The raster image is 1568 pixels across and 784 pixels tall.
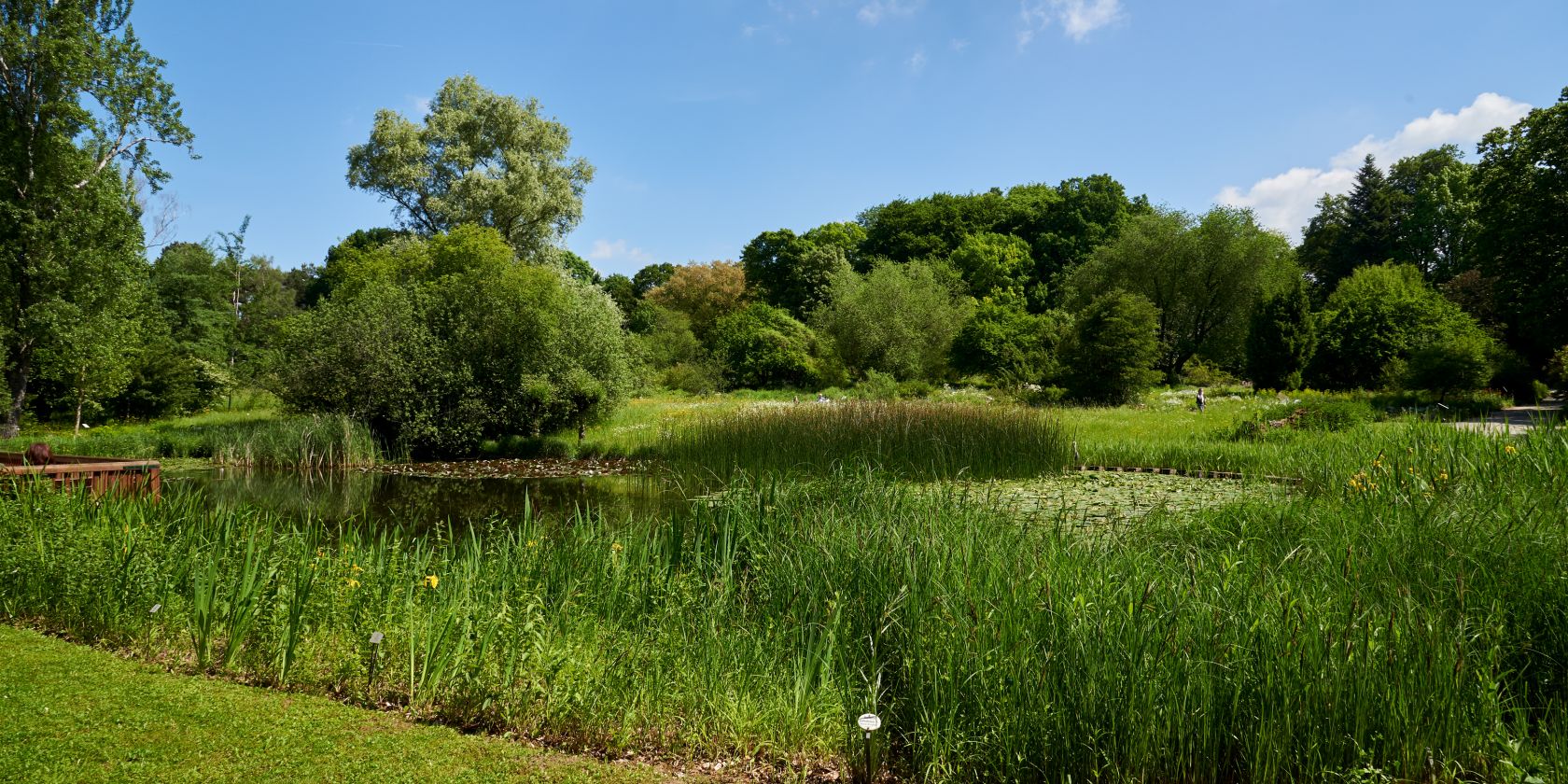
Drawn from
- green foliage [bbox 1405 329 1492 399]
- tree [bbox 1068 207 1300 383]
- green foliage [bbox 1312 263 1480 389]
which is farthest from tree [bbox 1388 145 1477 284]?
green foliage [bbox 1405 329 1492 399]

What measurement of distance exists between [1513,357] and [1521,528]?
2371cm

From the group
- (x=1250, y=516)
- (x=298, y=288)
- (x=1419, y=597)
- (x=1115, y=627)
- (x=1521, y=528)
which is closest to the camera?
(x=1115, y=627)

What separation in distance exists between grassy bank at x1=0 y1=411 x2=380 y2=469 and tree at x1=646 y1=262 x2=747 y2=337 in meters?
34.2

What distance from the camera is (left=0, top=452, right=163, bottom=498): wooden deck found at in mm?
7725

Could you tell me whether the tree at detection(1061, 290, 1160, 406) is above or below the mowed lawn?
above

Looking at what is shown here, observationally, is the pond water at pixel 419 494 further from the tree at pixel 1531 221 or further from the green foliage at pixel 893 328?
the tree at pixel 1531 221

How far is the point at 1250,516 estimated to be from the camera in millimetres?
5801

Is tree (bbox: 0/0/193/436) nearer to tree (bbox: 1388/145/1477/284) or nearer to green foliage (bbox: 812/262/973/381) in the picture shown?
green foliage (bbox: 812/262/973/381)

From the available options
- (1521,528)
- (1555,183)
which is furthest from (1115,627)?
(1555,183)

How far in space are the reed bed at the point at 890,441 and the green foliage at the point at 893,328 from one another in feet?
62.4

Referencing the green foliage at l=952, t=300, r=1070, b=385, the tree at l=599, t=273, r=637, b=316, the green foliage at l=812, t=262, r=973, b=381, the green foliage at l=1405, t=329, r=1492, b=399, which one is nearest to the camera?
the green foliage at l=1405, t=329, r=1492, b=399

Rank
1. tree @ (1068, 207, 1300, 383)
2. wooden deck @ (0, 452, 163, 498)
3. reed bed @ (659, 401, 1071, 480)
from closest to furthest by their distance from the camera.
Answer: wooden deck @ (0, 452, 163, 498)
reed bed @ (659, 401, 1071, 480)
tree @ (1068, 207, 1300, 383)

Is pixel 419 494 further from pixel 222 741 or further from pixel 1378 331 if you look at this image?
pixel 1378 331

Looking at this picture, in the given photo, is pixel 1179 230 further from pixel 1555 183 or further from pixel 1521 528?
pixel 1521 528
